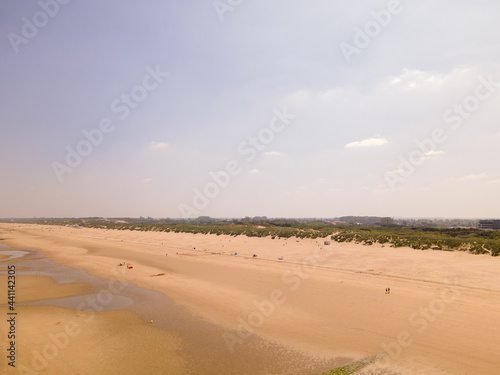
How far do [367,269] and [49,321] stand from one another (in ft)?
65.0

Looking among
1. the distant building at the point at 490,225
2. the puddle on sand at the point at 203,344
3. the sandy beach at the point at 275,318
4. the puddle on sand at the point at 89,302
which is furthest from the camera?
the distant building at the point at 490,225

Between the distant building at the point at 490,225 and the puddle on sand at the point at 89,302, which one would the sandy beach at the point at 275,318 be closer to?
the puddle on sand at the point at 89,302

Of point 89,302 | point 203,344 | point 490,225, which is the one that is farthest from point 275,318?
point 490,225

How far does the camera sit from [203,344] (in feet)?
30.9

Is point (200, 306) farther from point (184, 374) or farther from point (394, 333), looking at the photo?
point (394, 333)

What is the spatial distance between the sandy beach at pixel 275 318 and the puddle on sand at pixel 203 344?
0.18ft

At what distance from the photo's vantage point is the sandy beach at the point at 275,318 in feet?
26.9

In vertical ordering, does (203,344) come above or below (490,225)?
below

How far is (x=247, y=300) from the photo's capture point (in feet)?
46.3

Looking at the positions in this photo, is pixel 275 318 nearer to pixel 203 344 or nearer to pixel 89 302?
pixel 203 344

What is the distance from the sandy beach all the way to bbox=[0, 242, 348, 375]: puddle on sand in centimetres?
6

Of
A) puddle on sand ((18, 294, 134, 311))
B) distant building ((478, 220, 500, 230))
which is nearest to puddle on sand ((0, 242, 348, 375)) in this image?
puddle on sand ((18, 294, 134, 311))

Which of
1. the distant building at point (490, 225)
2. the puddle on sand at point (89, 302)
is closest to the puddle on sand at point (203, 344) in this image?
the puddle on sand at point (89, 302)

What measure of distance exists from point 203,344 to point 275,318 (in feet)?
12.1
